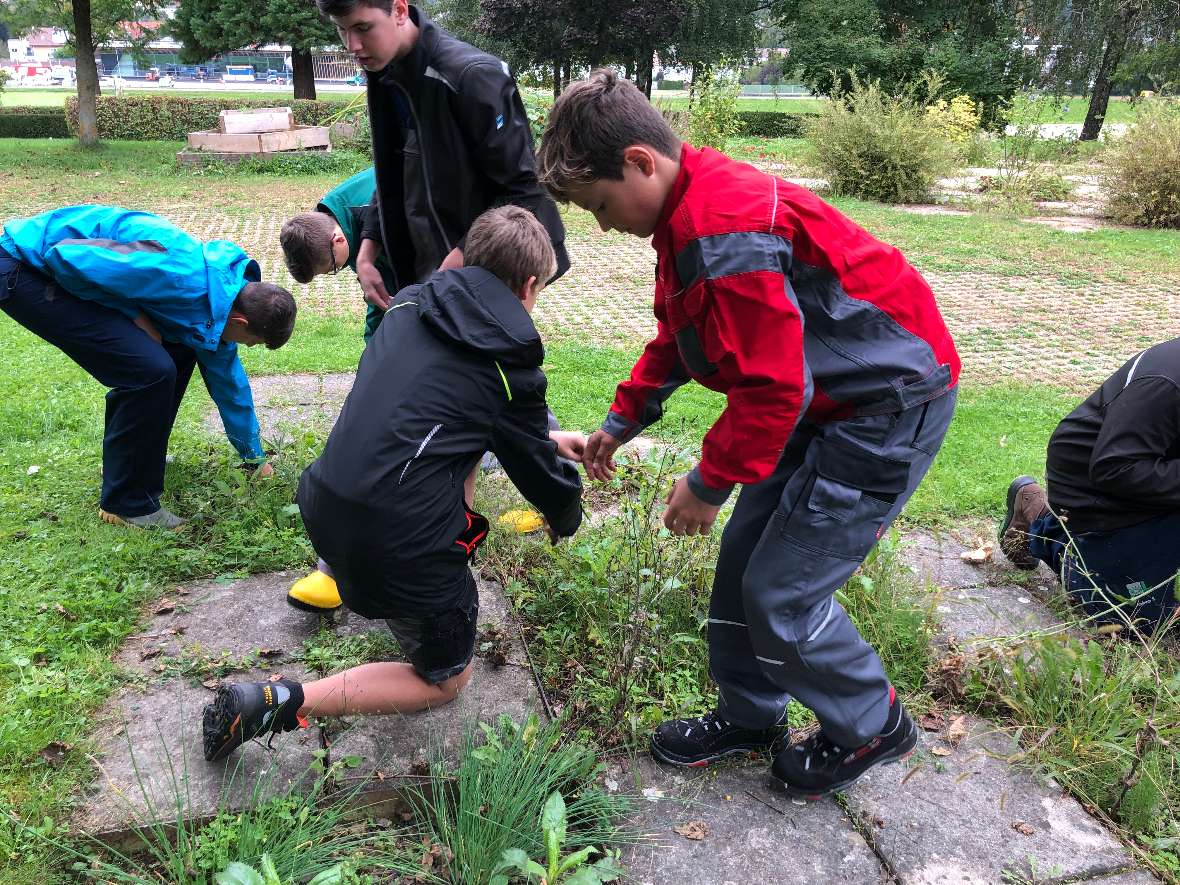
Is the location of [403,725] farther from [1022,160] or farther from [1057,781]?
[1022,160]

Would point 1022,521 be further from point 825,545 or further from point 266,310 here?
point 266,310

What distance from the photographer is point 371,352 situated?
7.77ft

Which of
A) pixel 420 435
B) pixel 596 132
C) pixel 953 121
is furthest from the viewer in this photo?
pixel 953 121

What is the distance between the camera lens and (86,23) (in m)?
19.5

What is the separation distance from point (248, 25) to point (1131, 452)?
88.8ft

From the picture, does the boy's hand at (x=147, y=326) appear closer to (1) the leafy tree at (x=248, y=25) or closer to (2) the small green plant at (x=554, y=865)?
(2) the small green plant at (x=554, y=865)

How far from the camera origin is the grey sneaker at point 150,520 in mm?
3758

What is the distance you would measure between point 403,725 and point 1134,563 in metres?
2.52

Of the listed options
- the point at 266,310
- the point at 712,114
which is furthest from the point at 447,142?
the point at 712,114

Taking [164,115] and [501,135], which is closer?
[501,135]

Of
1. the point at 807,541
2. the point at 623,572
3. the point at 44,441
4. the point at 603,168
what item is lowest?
the point at 44,441

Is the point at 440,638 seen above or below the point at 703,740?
above

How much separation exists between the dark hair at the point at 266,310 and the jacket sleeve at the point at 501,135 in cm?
100

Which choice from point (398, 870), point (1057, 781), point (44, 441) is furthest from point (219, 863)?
point (44, 441)
